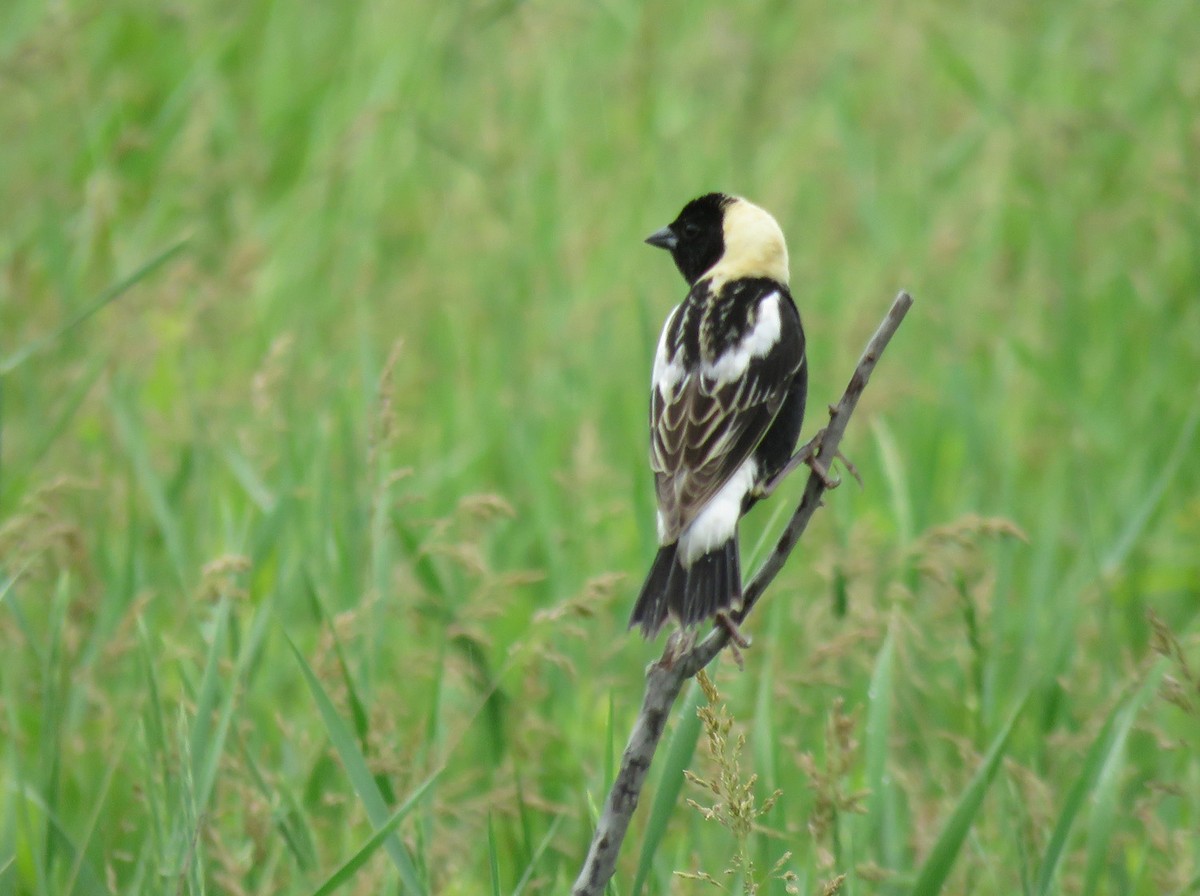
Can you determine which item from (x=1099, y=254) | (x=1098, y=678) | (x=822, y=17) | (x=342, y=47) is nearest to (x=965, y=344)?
(x=1099, y=254)

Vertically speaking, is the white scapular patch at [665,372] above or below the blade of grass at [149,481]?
above

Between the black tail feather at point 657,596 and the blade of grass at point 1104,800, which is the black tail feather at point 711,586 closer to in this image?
the black tail feather at point 657,596

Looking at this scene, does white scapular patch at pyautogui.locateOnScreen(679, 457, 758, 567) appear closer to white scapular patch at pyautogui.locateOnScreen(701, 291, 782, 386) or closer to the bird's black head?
white scapular patch at pyautogui.locateOnScreen(701, 291, 782, 386)

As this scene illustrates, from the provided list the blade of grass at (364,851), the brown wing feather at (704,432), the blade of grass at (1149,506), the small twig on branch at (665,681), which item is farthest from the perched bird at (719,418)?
the blade of grass at (1149,506)

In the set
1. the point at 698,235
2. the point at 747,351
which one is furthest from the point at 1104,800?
the point at 698,235

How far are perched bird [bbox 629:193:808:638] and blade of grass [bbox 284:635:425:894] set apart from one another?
1.39 ft

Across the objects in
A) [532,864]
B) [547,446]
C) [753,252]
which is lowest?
[532,864]

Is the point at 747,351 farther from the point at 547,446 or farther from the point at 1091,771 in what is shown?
the point at 547,446

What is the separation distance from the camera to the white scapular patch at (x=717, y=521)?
218cm

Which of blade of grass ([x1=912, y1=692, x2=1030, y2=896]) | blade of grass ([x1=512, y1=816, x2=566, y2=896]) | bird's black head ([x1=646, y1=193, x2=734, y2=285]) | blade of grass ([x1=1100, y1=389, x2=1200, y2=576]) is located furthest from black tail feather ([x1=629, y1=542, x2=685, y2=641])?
blade of grass ([x1=1100, y1=389, x2=1200, y2=576])

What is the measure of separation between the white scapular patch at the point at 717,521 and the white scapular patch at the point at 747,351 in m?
0.16

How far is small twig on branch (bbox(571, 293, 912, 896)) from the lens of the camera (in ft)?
5.34

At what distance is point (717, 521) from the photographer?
2.26m

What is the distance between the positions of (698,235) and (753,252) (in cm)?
40
